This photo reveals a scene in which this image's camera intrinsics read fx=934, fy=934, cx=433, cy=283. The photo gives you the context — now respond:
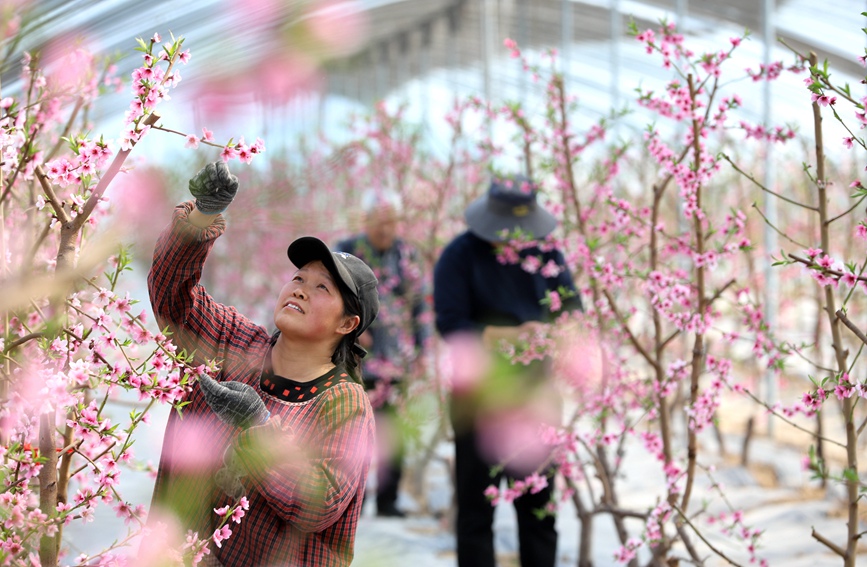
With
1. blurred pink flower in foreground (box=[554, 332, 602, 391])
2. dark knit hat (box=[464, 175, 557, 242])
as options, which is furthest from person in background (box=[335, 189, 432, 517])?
dark knit hat (box=[464, 175, 557, 242])

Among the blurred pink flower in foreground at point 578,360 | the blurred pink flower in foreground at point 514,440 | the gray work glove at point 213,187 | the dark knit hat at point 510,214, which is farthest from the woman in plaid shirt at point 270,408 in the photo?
the blurred pink flower in foreground at point 578,360

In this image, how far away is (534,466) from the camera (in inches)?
126

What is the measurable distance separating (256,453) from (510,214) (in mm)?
2008

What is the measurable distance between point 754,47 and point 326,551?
9.97 metres

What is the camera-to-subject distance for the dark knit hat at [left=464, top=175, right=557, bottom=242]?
3338mm

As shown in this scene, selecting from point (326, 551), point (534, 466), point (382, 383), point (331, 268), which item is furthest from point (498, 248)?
point (382, 383)

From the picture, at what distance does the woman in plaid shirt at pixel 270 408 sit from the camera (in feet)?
5.13

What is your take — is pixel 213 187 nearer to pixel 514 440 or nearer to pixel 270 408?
pixel 270 408

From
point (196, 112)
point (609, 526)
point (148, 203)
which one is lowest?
point (609, 526)

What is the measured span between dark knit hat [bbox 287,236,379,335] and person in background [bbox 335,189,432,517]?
3.01m

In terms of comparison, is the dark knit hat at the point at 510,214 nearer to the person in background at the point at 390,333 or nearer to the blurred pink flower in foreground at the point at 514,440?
the blurred pink flower in foreground at the point at 514,440

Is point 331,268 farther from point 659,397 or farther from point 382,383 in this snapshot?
point 382,383

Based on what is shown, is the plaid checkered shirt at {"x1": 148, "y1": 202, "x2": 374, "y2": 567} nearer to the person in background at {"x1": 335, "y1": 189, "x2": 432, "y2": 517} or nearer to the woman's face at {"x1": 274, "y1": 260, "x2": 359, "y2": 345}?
the woman's face at {"x1": 274, "y1": 260, "x2": 359, "y2": 345}

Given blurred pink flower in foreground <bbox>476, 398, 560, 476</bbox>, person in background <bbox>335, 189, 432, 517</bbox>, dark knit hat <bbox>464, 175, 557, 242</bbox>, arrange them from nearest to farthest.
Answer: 1. blurred pink flower in foreground <bbox>476, 398, 560, 476</bbox>
2. dark knit hat <bbox>464, 175, 557, 242</bbox>
3. person in background <bbox>335, 189, 432, 517</bbox>
